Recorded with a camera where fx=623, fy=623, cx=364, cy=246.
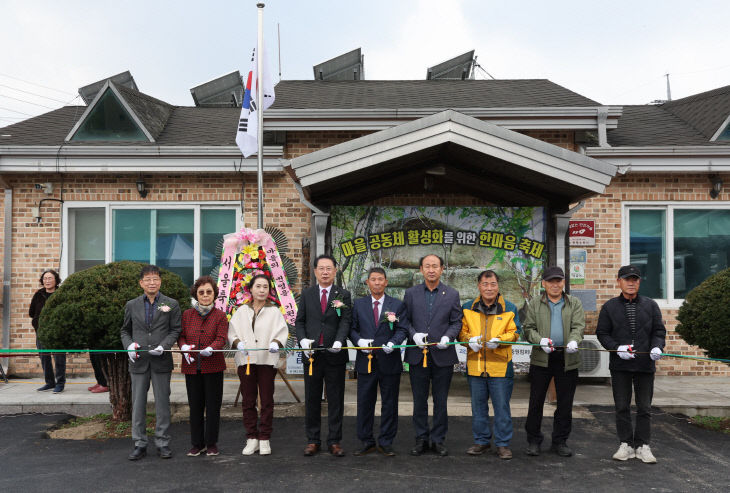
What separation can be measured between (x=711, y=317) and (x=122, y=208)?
334 inches

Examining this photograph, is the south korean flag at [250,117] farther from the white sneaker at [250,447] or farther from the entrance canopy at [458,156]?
the white sneaker at [250,447]

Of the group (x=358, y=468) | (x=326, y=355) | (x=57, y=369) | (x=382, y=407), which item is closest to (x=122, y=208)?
(x=57, y=369)

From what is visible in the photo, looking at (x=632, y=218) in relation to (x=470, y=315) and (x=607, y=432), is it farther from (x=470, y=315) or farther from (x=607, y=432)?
(x=470, y=315)

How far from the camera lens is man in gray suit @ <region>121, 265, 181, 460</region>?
5855 mm

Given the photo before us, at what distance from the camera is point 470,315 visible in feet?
19.5

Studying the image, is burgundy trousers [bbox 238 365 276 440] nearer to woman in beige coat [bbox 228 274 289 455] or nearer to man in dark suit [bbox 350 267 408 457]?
woman in beige coat [bbox 228 274 289 455]

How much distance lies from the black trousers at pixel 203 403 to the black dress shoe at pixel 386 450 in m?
1.58

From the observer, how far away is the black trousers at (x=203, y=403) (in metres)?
5.85

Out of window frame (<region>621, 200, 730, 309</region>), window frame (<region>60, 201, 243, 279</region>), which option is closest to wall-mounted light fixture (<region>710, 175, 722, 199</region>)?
window frame (<region>621, 200, 730, 309</region>)

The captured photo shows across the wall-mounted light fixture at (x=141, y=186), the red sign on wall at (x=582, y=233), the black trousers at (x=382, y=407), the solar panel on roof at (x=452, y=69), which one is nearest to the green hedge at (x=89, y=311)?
the black trousers at (x=382, y=407)

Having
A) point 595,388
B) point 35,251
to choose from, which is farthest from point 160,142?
point 595,388

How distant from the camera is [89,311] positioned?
6.61 metres

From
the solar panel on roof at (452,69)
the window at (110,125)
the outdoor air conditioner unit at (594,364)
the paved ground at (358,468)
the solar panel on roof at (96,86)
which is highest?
the solar panel on roof at (452,69)

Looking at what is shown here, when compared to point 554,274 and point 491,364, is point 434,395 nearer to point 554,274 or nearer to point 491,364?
point 491,364
